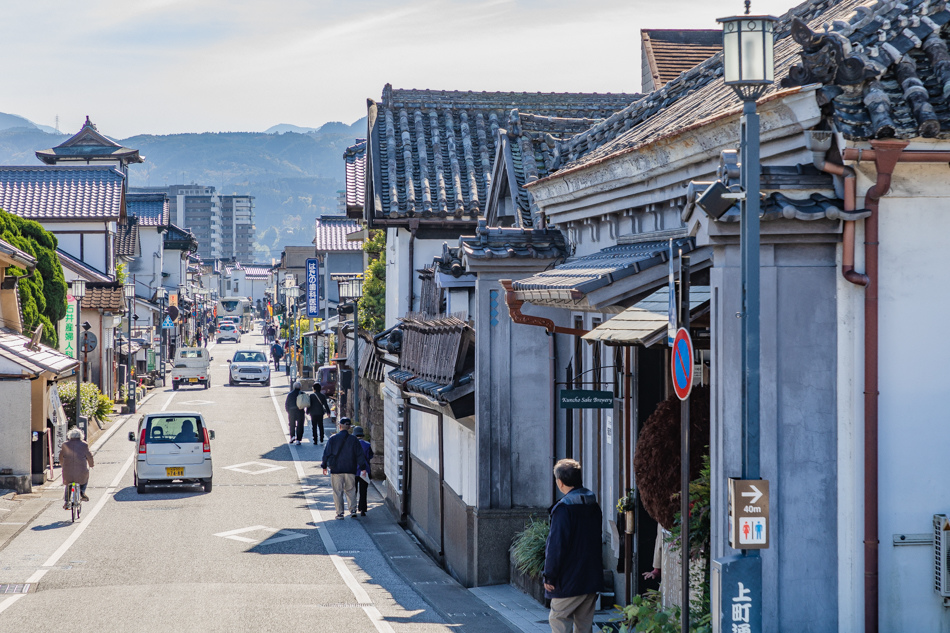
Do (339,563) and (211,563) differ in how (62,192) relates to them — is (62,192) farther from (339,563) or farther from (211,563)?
(339,563)

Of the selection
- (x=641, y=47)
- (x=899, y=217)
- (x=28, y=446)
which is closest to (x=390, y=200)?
(x=641, y=47)

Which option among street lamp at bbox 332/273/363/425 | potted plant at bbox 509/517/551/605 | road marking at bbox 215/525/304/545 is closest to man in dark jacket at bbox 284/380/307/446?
street lamp at bbox 332/273/363/425

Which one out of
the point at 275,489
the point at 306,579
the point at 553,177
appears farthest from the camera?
the point at 275,489

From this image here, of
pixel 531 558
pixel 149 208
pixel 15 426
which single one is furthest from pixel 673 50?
pixel 149 208

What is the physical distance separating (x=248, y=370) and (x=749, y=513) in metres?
53.8

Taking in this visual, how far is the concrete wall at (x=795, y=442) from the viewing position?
7.50m

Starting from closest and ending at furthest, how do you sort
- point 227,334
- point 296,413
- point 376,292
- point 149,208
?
point 376,292 < point 296,413 < point 149,208 < point 227,334

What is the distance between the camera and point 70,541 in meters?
18.1

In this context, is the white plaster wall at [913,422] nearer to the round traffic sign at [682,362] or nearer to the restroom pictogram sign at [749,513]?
the restroom pictogram sign at [749,513]

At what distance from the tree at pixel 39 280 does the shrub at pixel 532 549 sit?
19.6 meters

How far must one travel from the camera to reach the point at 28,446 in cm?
2377

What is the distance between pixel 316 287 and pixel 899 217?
1944 inches

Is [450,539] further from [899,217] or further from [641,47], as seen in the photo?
[641,47]

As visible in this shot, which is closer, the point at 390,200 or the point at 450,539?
the point at 450,539
